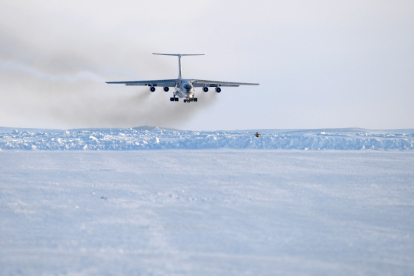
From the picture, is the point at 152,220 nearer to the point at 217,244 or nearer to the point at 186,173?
the point at 217,244

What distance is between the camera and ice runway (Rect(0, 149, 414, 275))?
257 inches

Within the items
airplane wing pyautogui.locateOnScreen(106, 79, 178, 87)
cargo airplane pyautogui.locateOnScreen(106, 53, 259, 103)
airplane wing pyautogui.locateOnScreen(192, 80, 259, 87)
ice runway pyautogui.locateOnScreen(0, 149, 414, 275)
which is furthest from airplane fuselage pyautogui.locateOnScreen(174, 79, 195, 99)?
ice runway pyautogui.locateOnScreen(0, 149, 414, 275)

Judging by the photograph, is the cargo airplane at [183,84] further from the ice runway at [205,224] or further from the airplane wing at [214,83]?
the ice runway at [205,224]

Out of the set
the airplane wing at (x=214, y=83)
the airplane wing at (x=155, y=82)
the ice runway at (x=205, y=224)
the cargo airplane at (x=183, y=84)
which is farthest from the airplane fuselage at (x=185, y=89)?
the ice runway at (x=205, y=224)

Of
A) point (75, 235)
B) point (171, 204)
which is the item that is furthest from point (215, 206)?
point (75, 235)

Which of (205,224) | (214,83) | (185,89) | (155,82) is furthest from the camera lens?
(214,83)

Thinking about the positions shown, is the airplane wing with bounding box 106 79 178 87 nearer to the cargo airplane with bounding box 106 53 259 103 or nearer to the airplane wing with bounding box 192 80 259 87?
the cargo airplane with bounding box 106 53 259 103

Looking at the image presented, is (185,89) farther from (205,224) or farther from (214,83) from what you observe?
(205,224)

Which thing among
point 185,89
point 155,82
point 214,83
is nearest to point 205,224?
point 185,89

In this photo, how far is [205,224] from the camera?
345 inches

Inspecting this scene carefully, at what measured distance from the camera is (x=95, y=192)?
1248cm

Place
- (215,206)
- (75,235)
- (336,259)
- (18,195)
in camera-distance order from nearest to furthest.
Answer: (336,259)
(75,235)
(215,206)
(18,195)

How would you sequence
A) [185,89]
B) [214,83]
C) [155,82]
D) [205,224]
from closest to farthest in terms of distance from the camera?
[205,224] < [185,89] < [155,82] < [214,83]

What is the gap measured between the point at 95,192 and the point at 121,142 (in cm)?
2142
